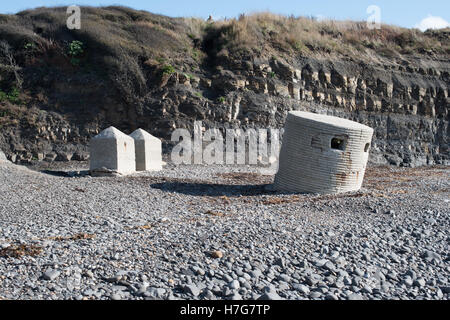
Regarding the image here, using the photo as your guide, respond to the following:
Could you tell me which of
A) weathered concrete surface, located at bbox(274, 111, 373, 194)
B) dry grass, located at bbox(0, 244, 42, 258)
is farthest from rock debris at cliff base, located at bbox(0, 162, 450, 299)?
weathered concrete surface, located at bbox(274, 111, 373, 194)

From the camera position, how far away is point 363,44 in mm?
26984

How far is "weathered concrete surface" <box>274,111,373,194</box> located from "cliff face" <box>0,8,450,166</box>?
402 inches

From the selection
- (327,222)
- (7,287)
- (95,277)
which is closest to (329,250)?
(327,222)

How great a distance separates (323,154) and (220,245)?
17.8 ft

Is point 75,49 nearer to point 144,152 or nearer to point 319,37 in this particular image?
point 144,152

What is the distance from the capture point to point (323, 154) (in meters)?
10.3

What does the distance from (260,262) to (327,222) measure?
267cm

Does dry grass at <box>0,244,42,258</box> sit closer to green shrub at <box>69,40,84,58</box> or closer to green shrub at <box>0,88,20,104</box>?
green shrub at <box>0,88,20,104</box>

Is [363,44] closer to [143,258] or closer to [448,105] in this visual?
[448,105]

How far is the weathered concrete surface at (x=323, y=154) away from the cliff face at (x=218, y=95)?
10212 millimetres

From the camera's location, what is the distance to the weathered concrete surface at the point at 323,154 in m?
10.2

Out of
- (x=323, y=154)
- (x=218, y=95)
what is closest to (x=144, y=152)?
(x=323, y=154)

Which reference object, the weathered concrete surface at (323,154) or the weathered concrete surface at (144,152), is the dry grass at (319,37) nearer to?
the weathered concrete surface at (144,152)
